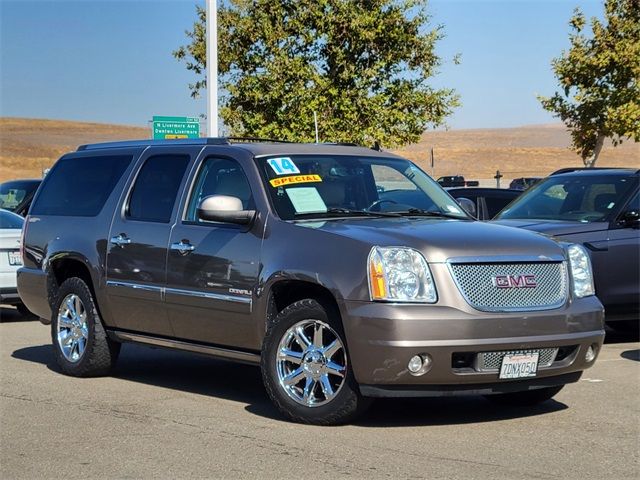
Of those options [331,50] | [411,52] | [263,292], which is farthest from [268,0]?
→ [263,292]

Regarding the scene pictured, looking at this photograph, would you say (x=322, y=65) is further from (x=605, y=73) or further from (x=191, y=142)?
(x=191, y=142)

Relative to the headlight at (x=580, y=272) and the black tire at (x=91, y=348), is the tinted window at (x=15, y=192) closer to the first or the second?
the black tire at (x=91, y=348)

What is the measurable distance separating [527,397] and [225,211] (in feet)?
8.26

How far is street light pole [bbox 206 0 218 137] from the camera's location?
18281 millimetres

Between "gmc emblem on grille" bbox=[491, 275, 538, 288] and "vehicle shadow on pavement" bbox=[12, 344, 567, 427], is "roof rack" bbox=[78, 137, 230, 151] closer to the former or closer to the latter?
"vehicle shadow on pavement" bbox=[12, 344, 567, 427]

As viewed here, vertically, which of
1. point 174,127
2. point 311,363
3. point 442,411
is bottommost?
point 442,411

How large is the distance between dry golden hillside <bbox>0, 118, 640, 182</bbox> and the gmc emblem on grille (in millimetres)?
58717

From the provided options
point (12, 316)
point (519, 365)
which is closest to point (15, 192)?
point (12, 316)

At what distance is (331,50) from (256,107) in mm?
2845

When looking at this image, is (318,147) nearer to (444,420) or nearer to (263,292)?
(263,292)

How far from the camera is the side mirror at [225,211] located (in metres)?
7.68

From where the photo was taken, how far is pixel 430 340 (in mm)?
6723

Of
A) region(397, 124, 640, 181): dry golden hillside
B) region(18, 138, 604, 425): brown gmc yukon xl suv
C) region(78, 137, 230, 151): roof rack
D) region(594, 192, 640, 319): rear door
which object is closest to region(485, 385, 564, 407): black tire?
region(18, 138, 604, 425): brown gmc yukon xl suv

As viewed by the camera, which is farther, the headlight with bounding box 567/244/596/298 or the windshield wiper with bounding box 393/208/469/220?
the windshield wiper with bounding box 393/208/469/220
